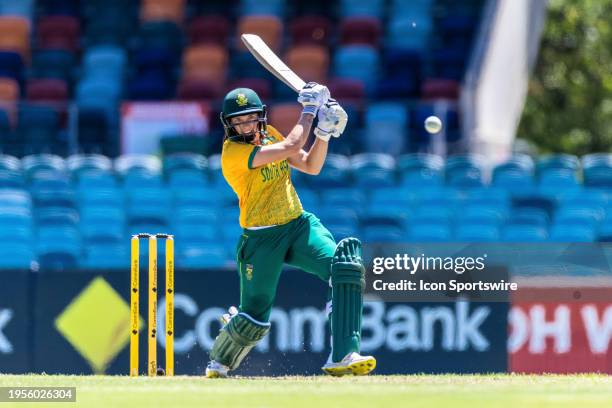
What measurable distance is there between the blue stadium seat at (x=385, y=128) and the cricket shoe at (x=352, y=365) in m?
6.81

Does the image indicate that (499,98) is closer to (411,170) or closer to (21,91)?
(411,170)

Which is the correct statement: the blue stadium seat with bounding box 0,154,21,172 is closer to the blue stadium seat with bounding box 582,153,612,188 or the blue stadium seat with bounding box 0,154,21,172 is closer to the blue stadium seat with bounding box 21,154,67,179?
the blue stadium seat with bounding box 21,154,67,179

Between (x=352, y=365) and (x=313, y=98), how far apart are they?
1.65m

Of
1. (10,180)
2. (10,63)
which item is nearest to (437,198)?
(10,180)

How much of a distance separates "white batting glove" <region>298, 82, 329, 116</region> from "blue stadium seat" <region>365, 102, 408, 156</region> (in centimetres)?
644

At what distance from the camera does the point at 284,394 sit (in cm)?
750

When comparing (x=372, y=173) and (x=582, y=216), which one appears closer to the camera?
(x=582, y=216)

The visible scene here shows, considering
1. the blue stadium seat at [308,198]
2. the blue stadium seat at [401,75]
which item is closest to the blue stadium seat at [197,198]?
the blue stadium seat at [308,198]

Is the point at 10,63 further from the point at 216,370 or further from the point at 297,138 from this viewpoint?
the point at 297,138

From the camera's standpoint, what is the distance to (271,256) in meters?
8.49

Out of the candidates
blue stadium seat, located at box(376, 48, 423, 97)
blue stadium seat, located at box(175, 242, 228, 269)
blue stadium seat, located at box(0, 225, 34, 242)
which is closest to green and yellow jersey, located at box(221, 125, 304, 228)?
blue stadium seat, located at box(175, 242, 228, 269)

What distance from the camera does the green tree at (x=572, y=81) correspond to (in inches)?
994

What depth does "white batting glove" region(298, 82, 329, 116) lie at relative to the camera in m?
8.38

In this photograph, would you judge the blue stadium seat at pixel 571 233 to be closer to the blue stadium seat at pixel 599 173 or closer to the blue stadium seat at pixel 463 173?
the blue stadium seat at pixel 599 173
